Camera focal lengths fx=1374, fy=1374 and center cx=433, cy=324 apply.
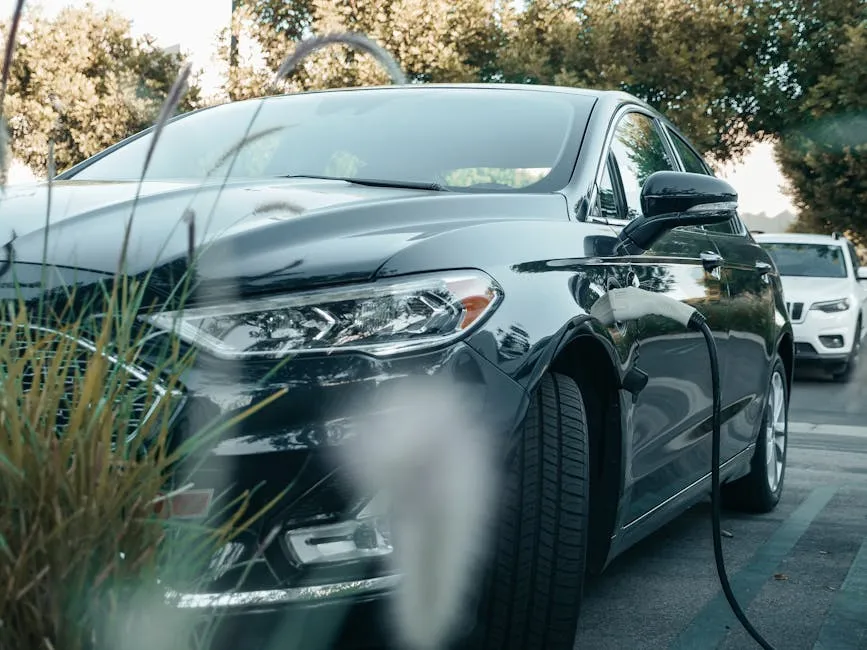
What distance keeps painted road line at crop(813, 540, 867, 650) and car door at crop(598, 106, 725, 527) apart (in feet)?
1.92

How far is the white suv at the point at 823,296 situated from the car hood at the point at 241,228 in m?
10.5

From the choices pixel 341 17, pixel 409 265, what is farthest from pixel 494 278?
pixel 341 17

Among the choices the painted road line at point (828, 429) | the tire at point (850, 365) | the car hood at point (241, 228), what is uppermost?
the car hood at point (241, 228)

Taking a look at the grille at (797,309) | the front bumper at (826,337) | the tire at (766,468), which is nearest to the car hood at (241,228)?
the tire at (766,468)

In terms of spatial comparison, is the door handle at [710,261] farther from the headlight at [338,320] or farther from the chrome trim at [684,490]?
the headlight at [338,320]

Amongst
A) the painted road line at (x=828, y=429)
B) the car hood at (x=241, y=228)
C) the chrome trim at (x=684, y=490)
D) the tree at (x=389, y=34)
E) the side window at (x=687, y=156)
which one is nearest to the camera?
the car hood at (x=241, y=228)

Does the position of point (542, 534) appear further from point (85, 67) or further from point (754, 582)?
point (85, 67)

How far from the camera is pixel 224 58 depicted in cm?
1955

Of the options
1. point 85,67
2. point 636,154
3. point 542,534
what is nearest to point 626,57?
point 85,67

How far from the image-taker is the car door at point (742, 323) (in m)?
4.86

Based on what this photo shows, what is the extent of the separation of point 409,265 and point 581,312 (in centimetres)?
59

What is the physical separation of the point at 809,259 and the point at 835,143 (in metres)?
8.61

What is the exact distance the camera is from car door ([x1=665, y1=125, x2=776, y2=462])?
4855mm

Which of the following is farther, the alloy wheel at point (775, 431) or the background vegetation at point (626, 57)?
the background vegetation at point (626, 57)
